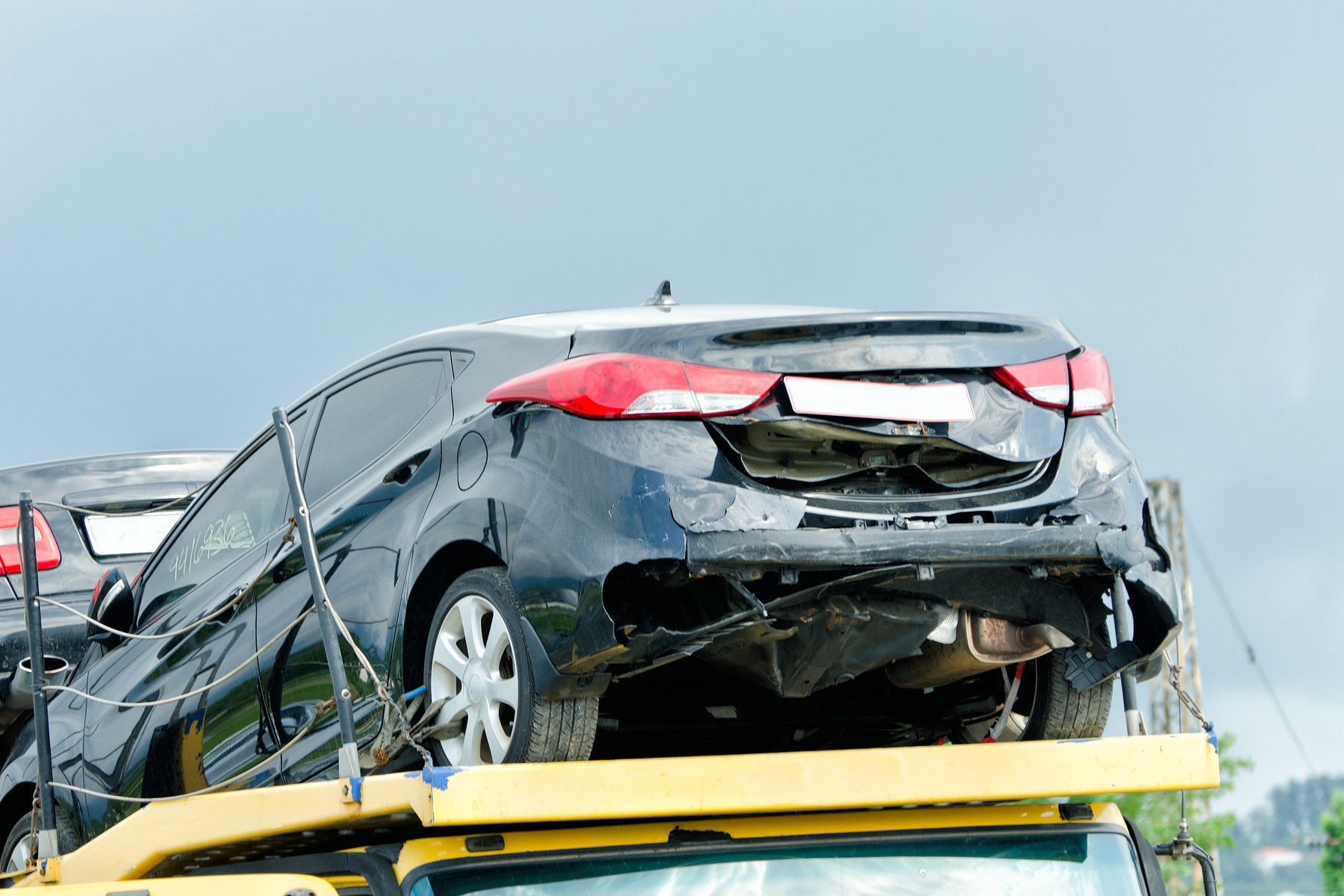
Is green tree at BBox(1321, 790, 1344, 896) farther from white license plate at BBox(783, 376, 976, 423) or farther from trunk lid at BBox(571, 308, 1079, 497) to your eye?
white license plate at BBox(783, 376, 976, 423)

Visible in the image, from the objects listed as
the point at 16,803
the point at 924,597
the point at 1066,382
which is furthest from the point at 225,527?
the point at 1066,382

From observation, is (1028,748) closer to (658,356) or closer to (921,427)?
(921,427)

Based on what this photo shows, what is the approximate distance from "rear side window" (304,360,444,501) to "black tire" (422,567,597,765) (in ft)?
2.32

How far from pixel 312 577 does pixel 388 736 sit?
17.5 inches

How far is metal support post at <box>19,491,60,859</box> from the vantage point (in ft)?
15.9

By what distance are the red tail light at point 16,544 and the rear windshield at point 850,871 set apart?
4.10 meters

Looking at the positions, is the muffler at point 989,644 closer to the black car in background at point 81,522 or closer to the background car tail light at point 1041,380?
the background car tail light at point 1041,380

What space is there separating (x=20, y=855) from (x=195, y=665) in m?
1.41

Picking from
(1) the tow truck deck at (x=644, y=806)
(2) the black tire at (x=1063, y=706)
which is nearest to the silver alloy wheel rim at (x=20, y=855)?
(1) the tow truck deck at (x=644, y=806)

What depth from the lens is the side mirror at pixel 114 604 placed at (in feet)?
19.4

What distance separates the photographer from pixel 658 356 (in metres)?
3.77

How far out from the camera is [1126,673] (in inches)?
168

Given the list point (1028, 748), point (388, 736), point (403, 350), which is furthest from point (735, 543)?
point (403, 350)

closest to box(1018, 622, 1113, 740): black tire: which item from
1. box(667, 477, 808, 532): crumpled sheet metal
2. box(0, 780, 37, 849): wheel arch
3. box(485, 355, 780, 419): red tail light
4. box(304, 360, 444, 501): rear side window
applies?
box(667, 477, 808, 532): crumpled sheet metal
